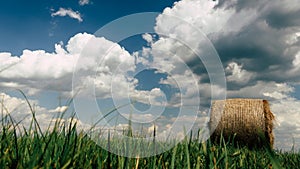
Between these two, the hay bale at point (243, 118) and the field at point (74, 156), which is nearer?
the field at point (74, 156)

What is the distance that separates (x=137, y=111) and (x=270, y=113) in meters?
8.52

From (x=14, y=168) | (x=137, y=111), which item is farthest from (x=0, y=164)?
(x=137, y=111)

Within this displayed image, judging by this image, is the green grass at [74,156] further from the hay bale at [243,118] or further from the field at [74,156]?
the hay bale at [243,118]

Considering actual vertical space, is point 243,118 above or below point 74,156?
above

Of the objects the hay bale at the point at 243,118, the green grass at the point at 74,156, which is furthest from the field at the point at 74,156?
the hay bale at the point at 243,118

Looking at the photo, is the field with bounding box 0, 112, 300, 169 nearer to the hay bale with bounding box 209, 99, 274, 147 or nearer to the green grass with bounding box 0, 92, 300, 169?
the green grass with bounding box 0, 92, 300, 169

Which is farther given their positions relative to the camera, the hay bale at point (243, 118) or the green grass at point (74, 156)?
the hay bale at point (243, 118)

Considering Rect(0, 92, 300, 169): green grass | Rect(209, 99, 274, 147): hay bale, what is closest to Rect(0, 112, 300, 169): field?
Rect(0, 92, 300, 169): green grass

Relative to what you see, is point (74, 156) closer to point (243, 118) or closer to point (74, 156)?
point (74, 156)

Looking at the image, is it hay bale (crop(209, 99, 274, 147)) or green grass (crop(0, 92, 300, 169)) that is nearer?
green grass (crop(0, 92, 300, 169))

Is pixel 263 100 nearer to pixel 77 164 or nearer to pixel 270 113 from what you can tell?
pixel 270 113

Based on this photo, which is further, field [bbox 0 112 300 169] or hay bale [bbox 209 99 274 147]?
hay bale [bbox 209 99 274 147]

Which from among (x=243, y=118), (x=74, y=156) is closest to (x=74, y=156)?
(x=74, y=156)

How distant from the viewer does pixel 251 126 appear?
9.48m
